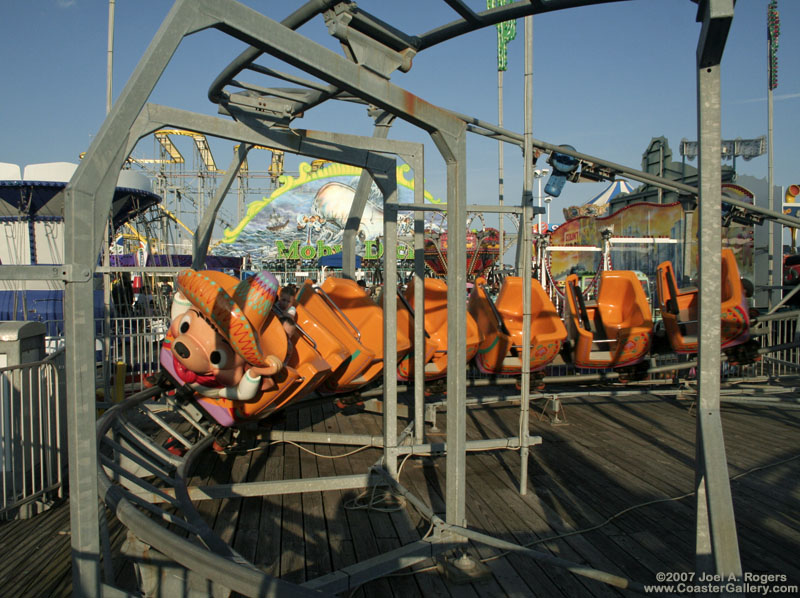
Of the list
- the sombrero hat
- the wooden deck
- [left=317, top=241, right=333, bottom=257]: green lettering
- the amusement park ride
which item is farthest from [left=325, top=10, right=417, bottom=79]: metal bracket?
[left=317, top=241, right=333, bottom=257]: green lettering

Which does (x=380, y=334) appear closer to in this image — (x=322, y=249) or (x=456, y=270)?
(x=456, y=270)

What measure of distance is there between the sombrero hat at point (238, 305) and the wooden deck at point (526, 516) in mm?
1084

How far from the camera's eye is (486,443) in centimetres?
455

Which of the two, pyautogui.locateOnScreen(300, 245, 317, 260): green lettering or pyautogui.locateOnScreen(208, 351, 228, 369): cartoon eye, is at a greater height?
pyautogui.locateOnScreen(300, 245, 317, 260): green lettering

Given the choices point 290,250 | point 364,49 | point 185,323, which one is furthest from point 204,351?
point 290,250

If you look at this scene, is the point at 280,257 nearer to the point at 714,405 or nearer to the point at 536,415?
the point at 536,415

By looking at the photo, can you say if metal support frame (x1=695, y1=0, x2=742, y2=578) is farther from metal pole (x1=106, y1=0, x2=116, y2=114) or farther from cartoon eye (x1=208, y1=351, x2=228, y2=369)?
metal pole (x1=106, y1=0, x2=116, y2=114)

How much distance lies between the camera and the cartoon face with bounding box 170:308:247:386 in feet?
11.1

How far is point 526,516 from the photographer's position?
359 cm

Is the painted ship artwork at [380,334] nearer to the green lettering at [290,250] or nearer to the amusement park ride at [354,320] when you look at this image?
the amusement park ride at [354,320]

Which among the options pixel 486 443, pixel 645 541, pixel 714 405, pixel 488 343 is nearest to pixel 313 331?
pixel 486 443

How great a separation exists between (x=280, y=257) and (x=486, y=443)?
3400cm

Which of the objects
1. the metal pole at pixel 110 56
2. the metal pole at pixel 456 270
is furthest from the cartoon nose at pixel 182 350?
the metal pole at pixel 110 56

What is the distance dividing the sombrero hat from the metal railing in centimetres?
154
